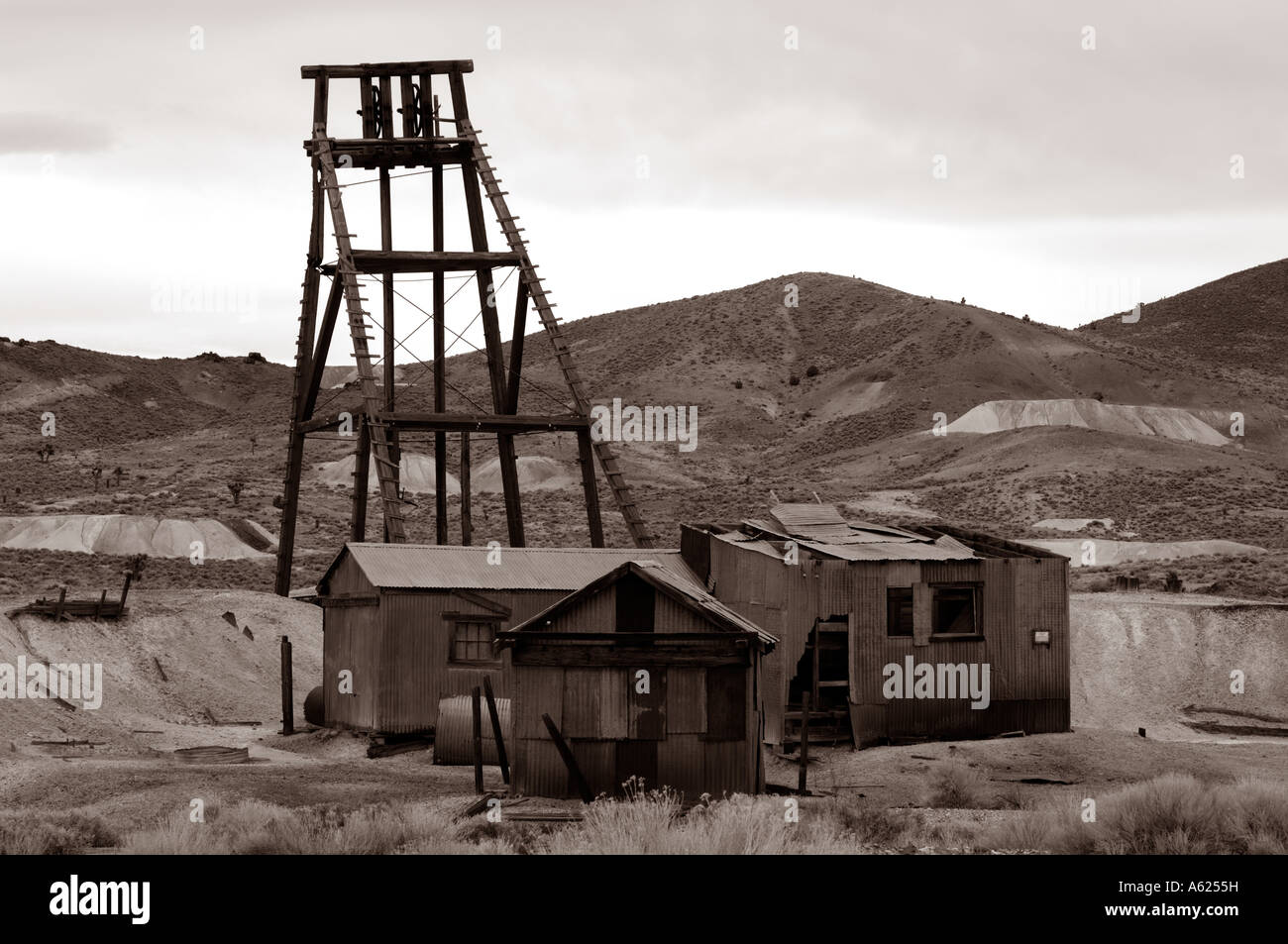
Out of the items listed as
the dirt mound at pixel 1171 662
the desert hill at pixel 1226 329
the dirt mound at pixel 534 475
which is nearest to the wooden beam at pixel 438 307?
the dirt mound at pixel 1171 662

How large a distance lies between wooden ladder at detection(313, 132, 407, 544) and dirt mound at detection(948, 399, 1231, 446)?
5934cm

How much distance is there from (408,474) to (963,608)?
51.1 m

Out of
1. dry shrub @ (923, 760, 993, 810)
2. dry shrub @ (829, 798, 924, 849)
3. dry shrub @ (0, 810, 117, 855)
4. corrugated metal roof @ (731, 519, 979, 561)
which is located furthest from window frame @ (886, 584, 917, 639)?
dry shrub @ (0, 810, 117, 855)

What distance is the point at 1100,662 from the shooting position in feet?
123

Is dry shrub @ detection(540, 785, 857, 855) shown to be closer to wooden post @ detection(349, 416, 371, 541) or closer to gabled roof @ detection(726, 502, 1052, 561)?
gabled roof @ detection(726, 502, 1052, 561)

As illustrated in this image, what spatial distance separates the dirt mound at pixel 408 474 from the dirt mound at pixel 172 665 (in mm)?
36268

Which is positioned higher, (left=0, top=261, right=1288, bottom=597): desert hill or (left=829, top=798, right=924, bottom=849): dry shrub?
(left=0, top=261, right=1288, bottom=597): desert hill

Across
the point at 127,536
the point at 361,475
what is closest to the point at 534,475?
the point at 127,536

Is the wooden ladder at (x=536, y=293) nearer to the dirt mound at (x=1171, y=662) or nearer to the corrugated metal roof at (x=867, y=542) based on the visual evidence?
the corrugated metal roof at (x=867, y=542)

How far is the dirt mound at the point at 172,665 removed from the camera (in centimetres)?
2955

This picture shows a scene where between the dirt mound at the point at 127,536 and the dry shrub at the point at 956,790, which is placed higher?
the dirt mound at the point at 127,536

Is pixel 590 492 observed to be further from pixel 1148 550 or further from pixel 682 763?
pixel 1148 550

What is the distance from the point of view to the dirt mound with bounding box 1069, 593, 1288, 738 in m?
35.2
